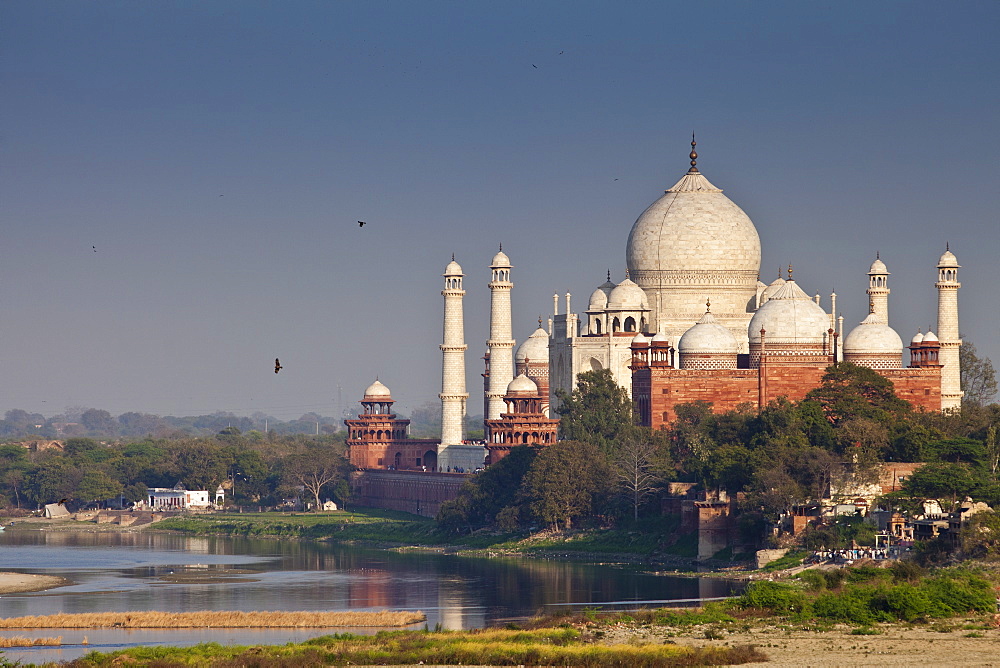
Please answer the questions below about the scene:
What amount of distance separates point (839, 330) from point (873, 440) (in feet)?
49.7

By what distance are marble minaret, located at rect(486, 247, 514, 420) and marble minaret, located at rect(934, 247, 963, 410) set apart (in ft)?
55.6

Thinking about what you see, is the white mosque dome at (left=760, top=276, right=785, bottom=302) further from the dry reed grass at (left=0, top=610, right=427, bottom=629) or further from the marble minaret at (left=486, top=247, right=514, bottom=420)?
the dry reed grass at (left=0, top=610, right=427, bottom=629)

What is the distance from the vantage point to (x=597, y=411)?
7031cm

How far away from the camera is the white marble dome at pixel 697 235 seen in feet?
242

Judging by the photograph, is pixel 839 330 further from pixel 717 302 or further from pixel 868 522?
pixel 868 522

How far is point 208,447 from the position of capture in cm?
9538

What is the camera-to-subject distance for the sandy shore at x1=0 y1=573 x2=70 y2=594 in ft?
186

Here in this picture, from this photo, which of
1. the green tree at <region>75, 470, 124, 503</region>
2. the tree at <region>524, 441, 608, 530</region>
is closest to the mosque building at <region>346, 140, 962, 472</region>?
the tree at <region>524, 441, 608, 530</region>

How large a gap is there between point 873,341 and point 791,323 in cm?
295

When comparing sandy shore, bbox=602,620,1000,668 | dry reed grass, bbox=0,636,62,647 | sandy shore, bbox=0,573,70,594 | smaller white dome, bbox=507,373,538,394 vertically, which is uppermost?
smaller white dome, bbox=507,373,538,394

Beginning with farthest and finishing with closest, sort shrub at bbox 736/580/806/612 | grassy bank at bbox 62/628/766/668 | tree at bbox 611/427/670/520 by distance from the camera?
tree at bbox 611/427/670/520 < shrub at bbox 736/580/806/612 < grassy bank at bbox 62/628/766/668

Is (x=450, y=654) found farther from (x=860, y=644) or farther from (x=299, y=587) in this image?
(x=299, y=587)

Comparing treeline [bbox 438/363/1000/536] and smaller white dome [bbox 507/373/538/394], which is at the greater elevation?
smaller white dome [bbox 507/373/538/394]

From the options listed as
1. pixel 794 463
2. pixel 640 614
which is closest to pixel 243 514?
pixel 794 463
